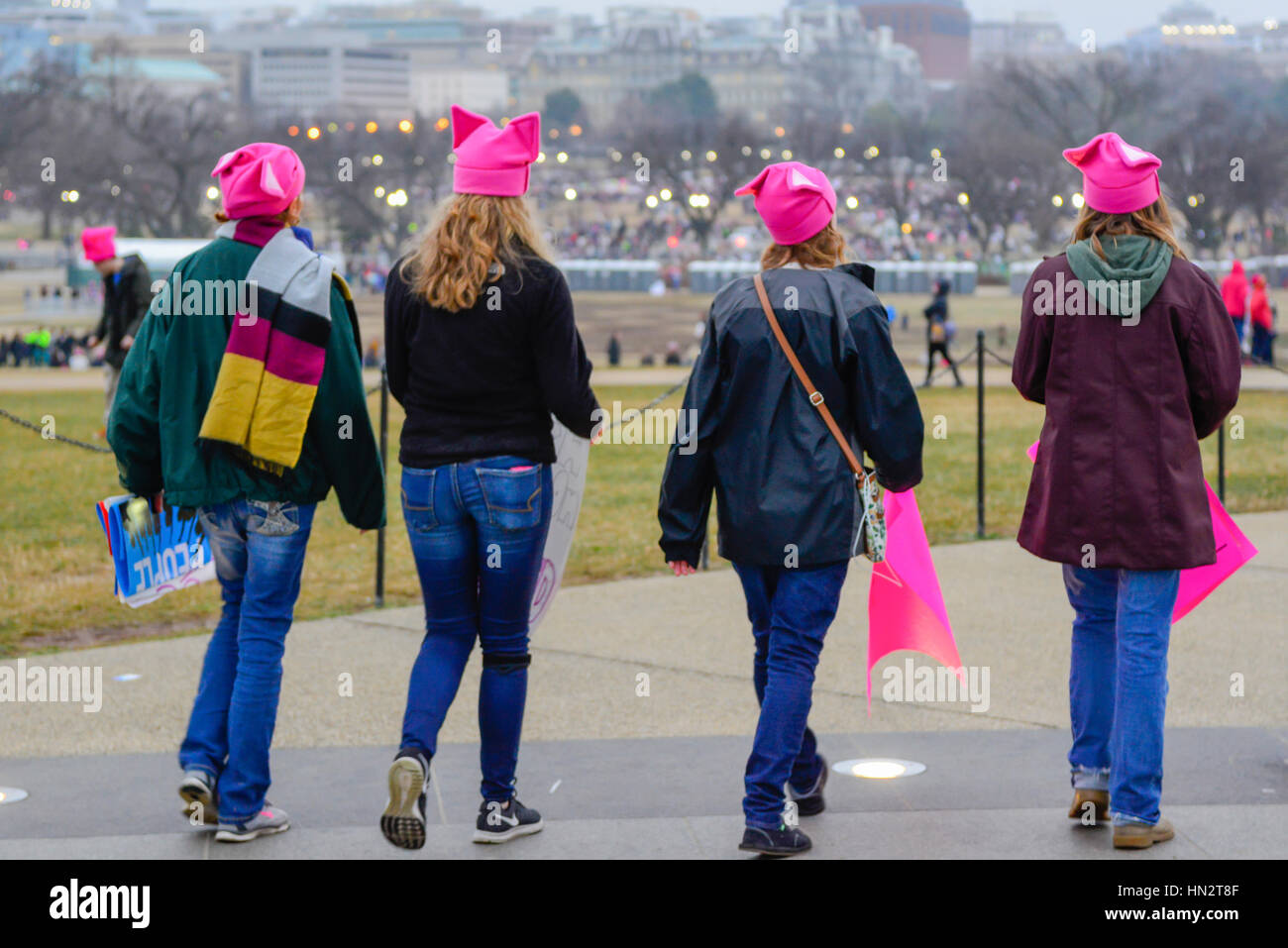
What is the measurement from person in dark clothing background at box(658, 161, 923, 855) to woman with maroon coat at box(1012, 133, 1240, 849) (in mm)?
405

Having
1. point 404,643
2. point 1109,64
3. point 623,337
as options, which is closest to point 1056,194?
point 1109,64

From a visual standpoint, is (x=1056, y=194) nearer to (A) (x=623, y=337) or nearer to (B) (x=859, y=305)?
(A) (x=623, y=337)

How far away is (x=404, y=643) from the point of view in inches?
284

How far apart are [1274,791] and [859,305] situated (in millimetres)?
1846

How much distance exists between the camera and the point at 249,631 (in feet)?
14.6

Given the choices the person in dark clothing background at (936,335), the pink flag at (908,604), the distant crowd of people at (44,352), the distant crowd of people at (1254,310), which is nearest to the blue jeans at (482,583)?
the pink flag at (908,604)

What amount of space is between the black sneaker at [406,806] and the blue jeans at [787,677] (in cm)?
79

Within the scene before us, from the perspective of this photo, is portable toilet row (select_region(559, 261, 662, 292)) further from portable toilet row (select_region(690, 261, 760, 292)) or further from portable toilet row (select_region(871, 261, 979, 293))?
portable toilet row (select_region(871, 261, 979, 293))

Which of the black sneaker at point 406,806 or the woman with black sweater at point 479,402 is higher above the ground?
the woman with black sweater at point 479,402

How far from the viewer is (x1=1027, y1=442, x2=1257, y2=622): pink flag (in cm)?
461

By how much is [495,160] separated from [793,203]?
0.72m

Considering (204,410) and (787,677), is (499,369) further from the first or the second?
(787,677)

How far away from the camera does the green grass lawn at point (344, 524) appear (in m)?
8.37

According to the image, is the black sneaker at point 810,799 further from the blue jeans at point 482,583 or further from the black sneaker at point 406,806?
the black sneaker at point 406,806
